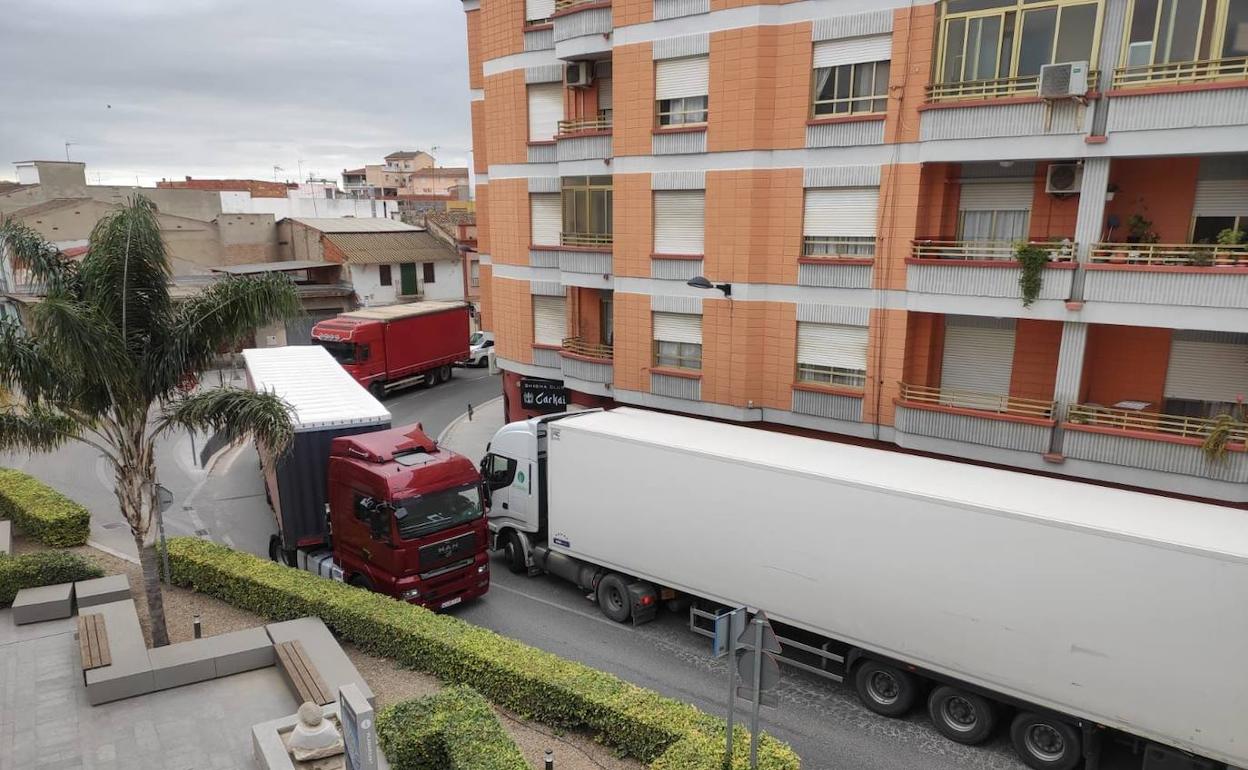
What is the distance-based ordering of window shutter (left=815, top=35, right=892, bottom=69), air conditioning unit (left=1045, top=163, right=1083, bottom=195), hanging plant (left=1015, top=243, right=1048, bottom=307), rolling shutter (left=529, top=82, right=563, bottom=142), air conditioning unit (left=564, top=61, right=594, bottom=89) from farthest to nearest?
1. rolling shutter (left=529, top=82, right=563, bottom=142)
2. air conditioning unit (left=564, top=61, right=594, bottom=89)
3. window shutter (left=815, top=35, right=892, bottom=69)
4. air conditioning unit (left=1045, top=163, right=1083, bottom=195)
5. hanging plant (left=1015, top=243, right=1048, bottom=307)

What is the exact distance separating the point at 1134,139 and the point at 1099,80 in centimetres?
126

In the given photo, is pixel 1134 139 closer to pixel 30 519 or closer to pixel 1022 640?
pixel 1022 640

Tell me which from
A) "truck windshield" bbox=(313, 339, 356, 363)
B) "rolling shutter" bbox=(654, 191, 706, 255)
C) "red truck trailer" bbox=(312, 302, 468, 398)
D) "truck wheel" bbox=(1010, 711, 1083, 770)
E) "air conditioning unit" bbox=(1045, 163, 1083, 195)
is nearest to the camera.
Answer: "truck wheel" bbox=(1010, 711, 1083, 770)

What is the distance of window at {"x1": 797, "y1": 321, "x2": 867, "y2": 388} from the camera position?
1748cm

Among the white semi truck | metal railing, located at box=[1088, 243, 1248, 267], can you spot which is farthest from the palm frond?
metal railing, located at box=[1088, 243, 1248, 267]

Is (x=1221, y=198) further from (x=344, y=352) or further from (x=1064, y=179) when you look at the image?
(x=344, y=352)

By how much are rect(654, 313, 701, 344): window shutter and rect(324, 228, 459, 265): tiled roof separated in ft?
98.1

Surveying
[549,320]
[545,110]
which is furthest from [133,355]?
[545,110]

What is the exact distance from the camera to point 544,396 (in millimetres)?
23219

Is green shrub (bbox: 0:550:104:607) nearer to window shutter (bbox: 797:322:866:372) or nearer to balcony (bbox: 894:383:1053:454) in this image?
window shutter (bbox: 797:322:866:372)

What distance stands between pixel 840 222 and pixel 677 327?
481 centimetres

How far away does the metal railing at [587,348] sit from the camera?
71.8 ft

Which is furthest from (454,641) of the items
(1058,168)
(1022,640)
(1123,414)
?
(1058,168)

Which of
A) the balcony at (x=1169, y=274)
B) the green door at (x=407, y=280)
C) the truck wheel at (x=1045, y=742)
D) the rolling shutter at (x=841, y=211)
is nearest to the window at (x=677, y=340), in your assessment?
the rolling shutter at (x=841, y=211)
